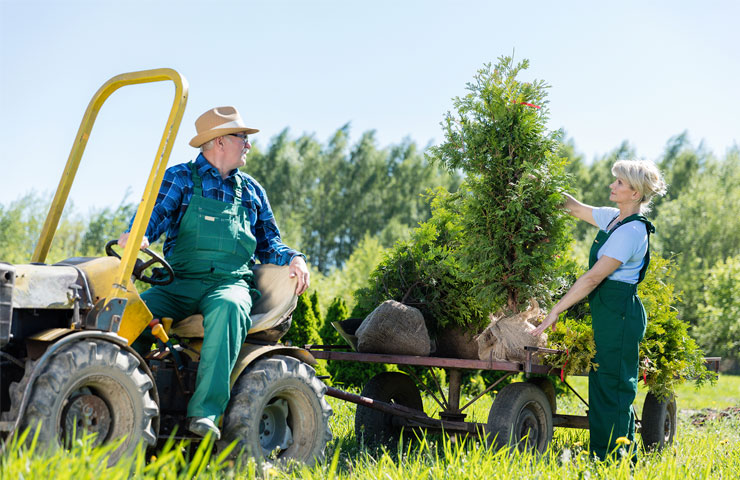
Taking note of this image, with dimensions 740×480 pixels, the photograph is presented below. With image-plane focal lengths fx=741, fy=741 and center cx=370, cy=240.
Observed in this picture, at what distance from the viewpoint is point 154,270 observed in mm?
4621

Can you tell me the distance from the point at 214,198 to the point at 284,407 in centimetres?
140

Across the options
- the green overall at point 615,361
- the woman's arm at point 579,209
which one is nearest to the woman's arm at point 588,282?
the green overall at point 615,361

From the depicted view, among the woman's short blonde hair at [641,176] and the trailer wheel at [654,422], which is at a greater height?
the woman's short blonde hair at [641,176]

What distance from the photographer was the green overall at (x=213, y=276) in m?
4.25

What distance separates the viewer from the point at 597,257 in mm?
5582

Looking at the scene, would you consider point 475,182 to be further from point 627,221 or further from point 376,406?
point 376,406

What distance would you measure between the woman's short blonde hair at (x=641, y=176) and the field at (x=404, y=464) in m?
1.90

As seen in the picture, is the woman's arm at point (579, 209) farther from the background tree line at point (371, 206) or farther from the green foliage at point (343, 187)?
the green foliage at point (343, 187)

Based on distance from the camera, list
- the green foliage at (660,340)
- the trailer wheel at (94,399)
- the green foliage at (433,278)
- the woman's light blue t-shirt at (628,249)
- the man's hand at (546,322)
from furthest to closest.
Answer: the green foliage at (433,278), the green foliage at (660,340), the man's hand at (546,322), the woman's light blue t-shirt at (628,249), the trailer wheel at (94,399)

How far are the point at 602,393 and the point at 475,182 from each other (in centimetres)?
193

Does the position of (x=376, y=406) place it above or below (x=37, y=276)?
below

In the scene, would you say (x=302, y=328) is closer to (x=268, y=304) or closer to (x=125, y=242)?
(x=268, y=304)

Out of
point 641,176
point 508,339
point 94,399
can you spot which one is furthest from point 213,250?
point 641,176

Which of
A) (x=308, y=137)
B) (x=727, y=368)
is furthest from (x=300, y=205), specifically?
(x=727, y=368)
